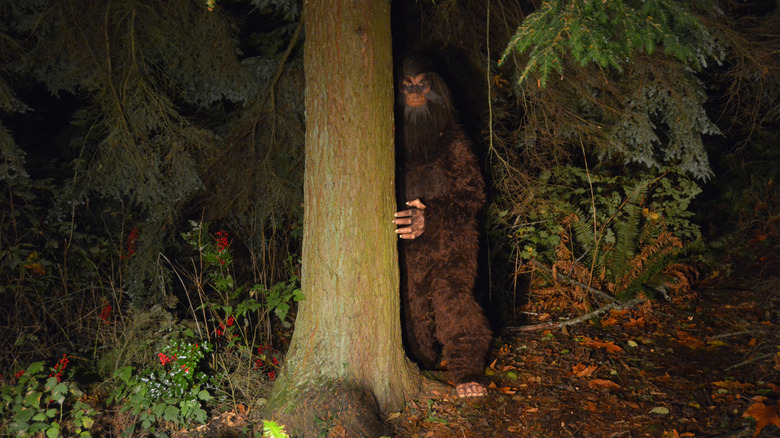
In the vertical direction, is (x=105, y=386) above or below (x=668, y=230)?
below

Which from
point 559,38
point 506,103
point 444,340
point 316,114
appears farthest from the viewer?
point 506,103

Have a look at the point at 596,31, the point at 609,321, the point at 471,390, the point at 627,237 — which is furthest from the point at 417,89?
the point at 627,237

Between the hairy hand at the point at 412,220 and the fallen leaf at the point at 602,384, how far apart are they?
159 centimetres

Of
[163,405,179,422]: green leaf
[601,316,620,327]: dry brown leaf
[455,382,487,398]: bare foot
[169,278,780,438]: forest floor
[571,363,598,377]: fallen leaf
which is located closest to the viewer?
[163,405,179,422]: green leaf

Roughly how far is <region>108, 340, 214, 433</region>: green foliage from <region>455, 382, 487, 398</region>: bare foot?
162 cm

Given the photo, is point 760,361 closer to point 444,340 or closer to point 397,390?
point 444,340

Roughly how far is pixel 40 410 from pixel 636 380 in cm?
375

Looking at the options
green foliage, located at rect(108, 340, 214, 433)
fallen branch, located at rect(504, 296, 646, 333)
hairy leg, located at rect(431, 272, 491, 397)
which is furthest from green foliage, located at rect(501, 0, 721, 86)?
fallen branch, located at rect(504, 296, 646, 333)

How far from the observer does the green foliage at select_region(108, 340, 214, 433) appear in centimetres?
324

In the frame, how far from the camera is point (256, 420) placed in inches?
134

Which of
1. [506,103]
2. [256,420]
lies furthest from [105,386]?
[506,103]

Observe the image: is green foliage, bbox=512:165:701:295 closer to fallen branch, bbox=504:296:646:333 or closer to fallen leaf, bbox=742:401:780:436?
fallen branch, bbox=504:296:646:333

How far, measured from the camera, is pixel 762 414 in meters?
3.00

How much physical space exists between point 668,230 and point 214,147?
4.67m
